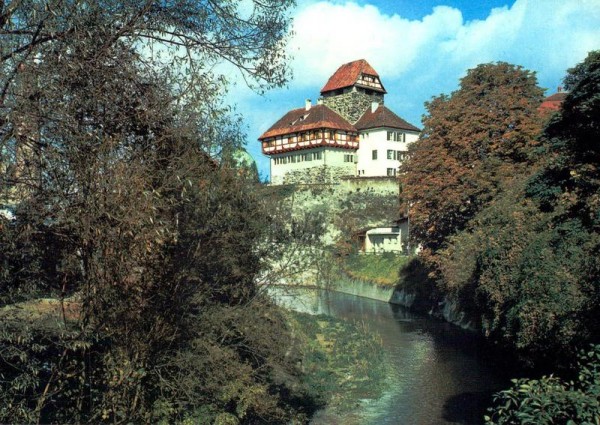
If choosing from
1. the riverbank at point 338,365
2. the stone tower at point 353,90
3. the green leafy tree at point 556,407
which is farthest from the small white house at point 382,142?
the green leafy tree at point 556,407

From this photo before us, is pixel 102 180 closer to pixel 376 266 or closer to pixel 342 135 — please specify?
pixel 376 266

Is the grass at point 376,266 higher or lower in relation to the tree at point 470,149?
lower

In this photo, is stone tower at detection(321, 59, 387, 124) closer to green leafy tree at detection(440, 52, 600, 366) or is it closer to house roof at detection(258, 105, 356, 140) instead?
house roof at detection(258, 105, 356, 140)

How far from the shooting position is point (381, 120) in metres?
68.1

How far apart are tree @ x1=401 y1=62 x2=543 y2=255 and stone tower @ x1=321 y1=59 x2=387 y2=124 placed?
34.0 metres

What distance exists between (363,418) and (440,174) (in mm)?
20777

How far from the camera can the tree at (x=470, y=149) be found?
1331 inches

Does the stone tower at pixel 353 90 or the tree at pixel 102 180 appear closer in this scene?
the tree at pixel 102 180

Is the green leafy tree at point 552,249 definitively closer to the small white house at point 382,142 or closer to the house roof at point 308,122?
the small white house at point 382,142

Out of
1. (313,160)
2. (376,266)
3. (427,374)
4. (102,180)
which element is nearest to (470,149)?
(427,374)

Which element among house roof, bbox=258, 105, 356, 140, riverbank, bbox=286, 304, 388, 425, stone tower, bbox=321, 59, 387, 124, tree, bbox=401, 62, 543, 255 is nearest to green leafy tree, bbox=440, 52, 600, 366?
riverbank, bbox=286, 304, 388, 425

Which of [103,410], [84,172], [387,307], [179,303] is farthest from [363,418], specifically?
[387,307]

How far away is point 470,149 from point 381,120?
110ft

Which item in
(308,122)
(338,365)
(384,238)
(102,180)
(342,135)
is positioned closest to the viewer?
(102,180)
